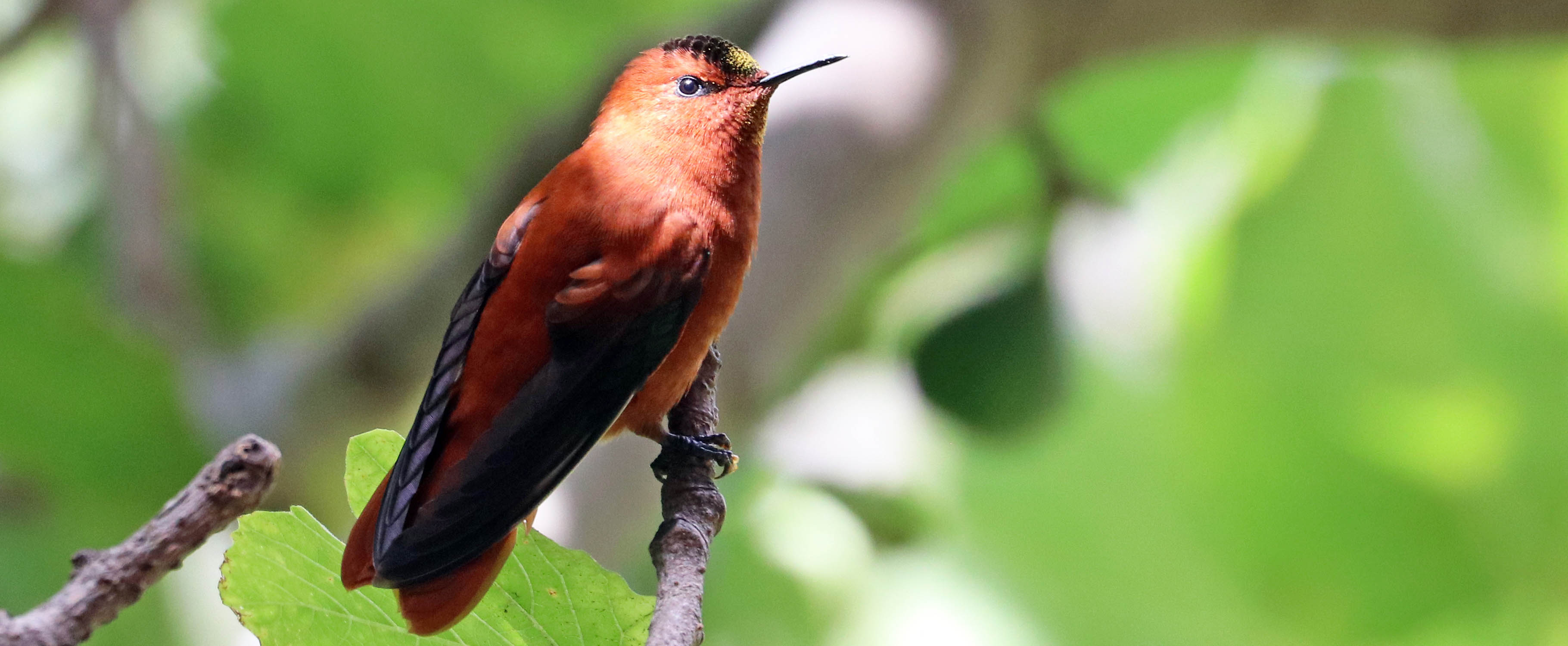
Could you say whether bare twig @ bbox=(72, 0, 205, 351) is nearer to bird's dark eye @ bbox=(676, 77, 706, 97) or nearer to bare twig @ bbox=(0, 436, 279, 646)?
bare twig @ bbox=(0, 436, 279, 646)

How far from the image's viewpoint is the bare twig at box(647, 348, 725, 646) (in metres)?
0.69

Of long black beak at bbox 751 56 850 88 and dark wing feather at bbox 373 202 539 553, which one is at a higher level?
long black beak at bbox 751 56 850 88

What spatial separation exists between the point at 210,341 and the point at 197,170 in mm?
1113

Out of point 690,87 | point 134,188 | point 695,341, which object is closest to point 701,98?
point 690,87

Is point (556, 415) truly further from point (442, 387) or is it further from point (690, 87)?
point (690, 87)

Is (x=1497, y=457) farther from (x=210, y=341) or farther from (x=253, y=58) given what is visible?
(x=253, y=58)

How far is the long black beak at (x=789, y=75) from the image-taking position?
30.0 inches

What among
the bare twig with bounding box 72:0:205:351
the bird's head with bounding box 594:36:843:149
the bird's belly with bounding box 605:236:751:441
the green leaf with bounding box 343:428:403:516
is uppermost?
the bare twig with bounding box 72:0:205:351

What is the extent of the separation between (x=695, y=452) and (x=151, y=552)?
392 millimetres

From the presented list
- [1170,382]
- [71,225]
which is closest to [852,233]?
[1170,382]

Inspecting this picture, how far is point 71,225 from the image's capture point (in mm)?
3521

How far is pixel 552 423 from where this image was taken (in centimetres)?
69

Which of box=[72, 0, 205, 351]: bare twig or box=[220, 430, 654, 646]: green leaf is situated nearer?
box=[220, 430, 654, 646]: green leaf

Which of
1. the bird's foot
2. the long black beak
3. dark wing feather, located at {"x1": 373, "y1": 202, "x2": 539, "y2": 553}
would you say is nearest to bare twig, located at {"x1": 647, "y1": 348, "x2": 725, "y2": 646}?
the bird's foot
